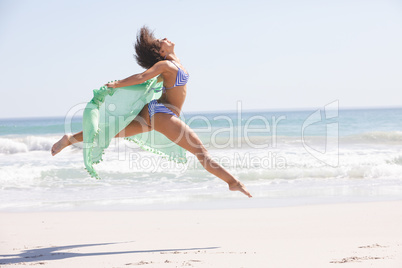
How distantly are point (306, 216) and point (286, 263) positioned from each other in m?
2.14

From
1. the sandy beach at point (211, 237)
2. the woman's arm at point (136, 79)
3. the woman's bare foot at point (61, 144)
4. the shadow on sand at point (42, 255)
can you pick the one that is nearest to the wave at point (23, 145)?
the sandy beach at point (211, 237)

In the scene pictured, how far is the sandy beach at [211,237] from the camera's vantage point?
12.1 ft

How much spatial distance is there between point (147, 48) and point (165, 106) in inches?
25.9

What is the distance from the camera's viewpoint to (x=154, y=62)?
15.3ft

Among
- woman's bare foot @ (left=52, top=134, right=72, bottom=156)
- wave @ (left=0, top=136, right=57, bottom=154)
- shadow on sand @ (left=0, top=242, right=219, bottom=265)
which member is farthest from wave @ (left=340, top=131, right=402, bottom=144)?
shadow on sand @ (left=0, top=242, right=219, bottom=265)

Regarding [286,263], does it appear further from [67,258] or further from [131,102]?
[131,102]

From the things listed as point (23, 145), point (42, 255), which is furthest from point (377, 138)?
point (42, 255)

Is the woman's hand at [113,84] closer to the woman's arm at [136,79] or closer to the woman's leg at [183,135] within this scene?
the woman's arm at [136,79]

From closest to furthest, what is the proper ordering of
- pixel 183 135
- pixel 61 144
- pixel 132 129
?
pixel 183 135, pixel 61 144, pixel 132 129

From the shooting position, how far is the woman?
4332 mm

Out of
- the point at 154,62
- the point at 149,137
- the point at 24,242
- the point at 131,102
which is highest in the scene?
the point at 154,62

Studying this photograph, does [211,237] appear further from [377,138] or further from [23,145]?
[377,138]

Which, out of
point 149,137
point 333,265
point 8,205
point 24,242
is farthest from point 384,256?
point 8,205

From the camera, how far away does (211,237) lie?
4605 millimetres
